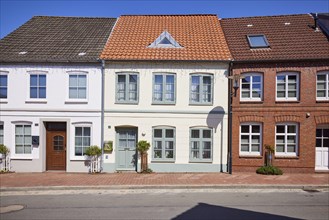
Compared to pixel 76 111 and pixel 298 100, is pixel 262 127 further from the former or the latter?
pixel 76 111

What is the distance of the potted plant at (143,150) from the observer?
1329 cm

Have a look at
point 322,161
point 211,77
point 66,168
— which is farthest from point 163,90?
point 322,161

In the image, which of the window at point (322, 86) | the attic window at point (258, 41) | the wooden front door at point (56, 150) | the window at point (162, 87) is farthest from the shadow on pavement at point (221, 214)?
the attic window at point (258, 41)

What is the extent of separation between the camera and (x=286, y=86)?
535 inches

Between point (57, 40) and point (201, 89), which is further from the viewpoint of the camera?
point (57, 40)

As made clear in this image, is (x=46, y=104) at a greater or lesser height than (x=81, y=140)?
greater

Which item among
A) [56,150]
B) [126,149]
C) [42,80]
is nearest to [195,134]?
[126,149]

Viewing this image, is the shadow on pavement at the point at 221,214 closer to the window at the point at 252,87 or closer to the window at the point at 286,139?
the window at the point at 286,139

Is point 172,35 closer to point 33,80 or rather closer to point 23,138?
point 33,80

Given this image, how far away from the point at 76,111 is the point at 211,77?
24.5 ft

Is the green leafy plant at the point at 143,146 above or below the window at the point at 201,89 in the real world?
below

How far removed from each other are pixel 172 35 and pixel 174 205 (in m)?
10.7

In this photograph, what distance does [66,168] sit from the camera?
44.9 ft

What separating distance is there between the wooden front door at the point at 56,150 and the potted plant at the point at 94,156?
1587 millimetres
